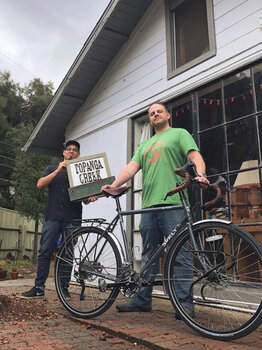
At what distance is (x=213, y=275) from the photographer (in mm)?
2146

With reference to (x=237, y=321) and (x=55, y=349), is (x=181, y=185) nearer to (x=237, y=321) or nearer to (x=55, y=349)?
(x=237, y=321)

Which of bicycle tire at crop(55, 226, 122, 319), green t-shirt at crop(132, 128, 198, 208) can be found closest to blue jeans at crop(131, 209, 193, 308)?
green t-shirt at crop(132, 128, 198, 208)

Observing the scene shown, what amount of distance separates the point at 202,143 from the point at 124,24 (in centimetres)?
276

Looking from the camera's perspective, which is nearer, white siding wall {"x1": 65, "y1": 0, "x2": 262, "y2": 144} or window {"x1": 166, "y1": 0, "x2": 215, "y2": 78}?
white siding wall {"x1": 65, "y1": 0, "x2": 262, "y2": 144}

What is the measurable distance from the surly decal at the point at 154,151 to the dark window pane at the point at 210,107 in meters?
1.35

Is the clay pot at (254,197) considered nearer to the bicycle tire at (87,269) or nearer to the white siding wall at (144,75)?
the white siding wall at (144,75)

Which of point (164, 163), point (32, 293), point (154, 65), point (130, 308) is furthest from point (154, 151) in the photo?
point (154, 65)

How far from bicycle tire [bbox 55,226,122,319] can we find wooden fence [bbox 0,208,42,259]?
13.7 m

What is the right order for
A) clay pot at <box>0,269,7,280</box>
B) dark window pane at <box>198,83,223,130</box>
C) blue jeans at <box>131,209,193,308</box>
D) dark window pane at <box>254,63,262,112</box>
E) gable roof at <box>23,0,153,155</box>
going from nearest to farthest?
blue jeans at <box>131,209,193,308</box> < dark window pane at <box>254,63,262,112</box> < dark window pane at <box>198,83,223,130</box> < gable roof at <box>23,0,153,155</box> < clay pot at <box>0,269,7,280</box>

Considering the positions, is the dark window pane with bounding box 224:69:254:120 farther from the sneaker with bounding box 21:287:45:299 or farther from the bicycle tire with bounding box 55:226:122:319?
the sneaker with bounding box 21:287:45:299

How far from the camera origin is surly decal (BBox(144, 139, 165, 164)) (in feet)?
10.0

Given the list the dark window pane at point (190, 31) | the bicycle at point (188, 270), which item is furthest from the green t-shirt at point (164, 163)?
the dark window pane at point (190, 31)

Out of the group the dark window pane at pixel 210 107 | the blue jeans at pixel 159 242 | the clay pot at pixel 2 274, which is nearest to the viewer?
the blue jeans at pixel 159 242

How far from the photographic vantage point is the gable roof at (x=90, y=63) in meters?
5.44
